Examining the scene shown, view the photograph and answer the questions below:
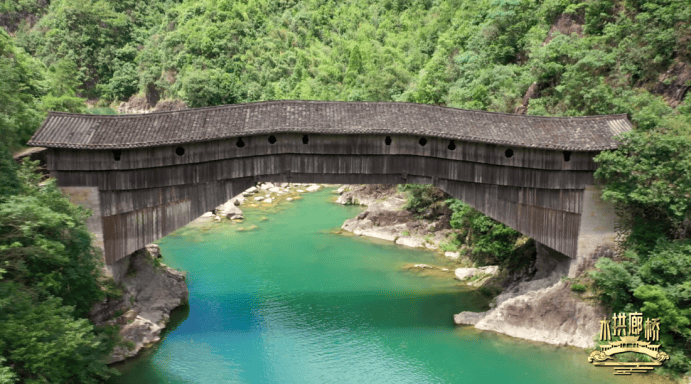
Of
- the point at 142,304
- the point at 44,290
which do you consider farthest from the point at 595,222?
the point at 44,290

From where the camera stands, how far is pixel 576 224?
16750 mm

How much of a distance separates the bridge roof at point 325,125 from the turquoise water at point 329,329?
5997mm

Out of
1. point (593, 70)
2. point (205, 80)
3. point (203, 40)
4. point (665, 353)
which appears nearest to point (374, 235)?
point (593, 70)

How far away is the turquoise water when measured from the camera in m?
15.4

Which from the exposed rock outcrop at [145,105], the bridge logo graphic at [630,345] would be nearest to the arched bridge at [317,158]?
the bridge logo graphic at [630,345]

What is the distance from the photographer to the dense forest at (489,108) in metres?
12.1

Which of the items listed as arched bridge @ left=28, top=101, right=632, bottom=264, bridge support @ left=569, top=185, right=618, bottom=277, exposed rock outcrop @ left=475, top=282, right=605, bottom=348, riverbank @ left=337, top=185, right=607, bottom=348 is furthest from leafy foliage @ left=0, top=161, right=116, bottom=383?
bridge support @ left=569, top=185, right=618, bottom=277

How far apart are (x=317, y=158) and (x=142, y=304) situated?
23.5 feet

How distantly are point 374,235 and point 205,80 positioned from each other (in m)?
31.1

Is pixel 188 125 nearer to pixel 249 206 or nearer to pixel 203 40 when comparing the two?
pixel 249 206

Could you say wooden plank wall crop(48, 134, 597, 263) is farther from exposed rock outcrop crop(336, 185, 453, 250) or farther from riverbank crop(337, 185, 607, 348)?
exposed rock outcrop crop(336, 185, 453, 250)

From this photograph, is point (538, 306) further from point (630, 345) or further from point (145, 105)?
point (145, 105)

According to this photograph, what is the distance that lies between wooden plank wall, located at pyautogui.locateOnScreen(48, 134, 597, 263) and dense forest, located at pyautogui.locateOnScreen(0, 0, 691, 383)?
1.26 meters

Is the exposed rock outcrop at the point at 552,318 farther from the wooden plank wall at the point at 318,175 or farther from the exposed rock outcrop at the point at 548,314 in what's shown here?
the wooden plank wall at the point at 318,175
